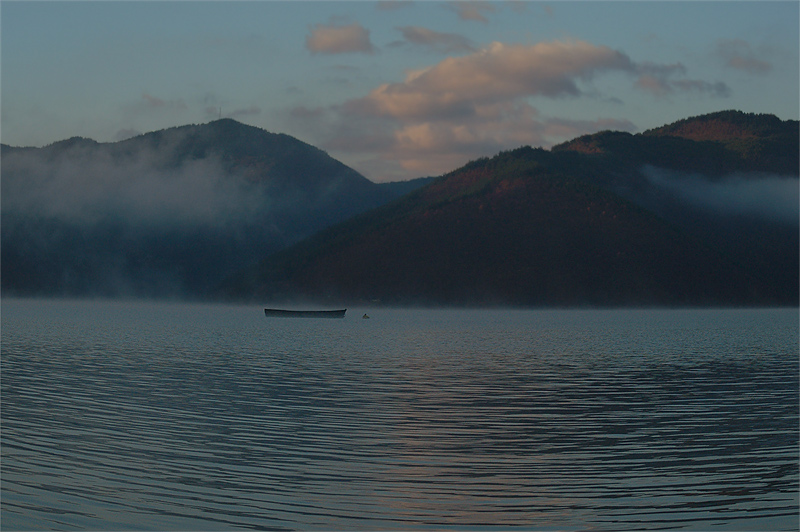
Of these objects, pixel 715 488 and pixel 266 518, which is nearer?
pixel 266 518

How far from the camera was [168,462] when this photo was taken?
23.5m

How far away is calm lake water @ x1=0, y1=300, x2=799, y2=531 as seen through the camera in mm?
18578

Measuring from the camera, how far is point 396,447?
2578 cm

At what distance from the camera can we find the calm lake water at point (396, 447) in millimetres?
18578

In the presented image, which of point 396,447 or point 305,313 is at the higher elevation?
point 305,313

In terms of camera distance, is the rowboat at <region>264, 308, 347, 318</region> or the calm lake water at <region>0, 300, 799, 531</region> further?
the rowboat at <region>264, 308, 347, 318</region>

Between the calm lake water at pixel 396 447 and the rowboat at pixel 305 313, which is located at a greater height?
the rowboat at pixel 305 313

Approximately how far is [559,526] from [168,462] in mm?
11289

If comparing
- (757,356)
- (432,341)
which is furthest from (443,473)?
(432,341)

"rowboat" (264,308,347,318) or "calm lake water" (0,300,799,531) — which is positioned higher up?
"rowboat" (264,308,347,318)

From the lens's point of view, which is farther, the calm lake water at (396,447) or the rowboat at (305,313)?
the rowboat at (305,313)

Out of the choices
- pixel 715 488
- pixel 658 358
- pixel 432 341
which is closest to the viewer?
pixel 715 488

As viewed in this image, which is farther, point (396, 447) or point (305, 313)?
point (305, 313)

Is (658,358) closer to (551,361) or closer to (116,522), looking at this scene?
(551,361)
